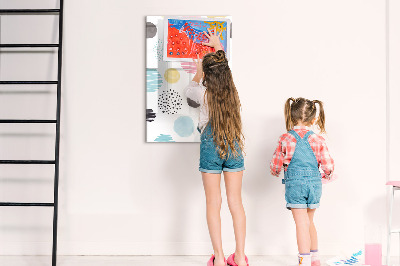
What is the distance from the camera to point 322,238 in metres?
3.34

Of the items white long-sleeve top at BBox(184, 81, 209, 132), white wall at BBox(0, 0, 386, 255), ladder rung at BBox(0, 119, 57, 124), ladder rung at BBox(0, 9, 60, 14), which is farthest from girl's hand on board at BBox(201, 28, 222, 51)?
ladder rung at BBox(0, 119, 57, 124)

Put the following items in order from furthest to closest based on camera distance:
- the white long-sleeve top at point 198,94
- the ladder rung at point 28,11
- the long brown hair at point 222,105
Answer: the ladder rung at point 28,11
the white long-sleeve top at point 198,94
the long brown hair at point 222,105

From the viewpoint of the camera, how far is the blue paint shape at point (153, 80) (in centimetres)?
332

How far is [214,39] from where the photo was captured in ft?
10.8

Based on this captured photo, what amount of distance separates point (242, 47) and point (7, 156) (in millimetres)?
1823

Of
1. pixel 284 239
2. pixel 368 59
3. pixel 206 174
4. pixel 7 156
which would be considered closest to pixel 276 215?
pixel 284 239

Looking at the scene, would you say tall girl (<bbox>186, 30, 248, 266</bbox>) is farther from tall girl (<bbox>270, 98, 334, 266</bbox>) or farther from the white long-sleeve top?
tall girl (<bbox>270, 98, 334, 266</bbox>)

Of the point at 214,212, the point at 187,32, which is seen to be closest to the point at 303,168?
the point at 214,212

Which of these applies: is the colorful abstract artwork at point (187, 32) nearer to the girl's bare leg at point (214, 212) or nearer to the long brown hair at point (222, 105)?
the long brown hair at point (222, 105)

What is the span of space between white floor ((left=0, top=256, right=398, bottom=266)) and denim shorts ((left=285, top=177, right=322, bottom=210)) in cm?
49

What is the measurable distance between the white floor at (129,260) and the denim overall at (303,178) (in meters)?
0.50

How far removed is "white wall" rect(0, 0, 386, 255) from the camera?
132 inches

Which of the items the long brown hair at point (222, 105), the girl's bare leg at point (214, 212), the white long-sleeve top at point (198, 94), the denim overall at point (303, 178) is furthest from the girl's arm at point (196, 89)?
the denim overall at point (303, 178)

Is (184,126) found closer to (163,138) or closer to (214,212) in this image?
(163,138)
